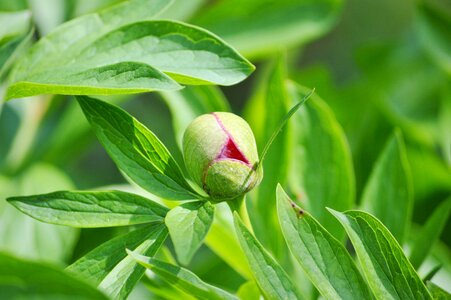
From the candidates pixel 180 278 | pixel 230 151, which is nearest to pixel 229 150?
pixel 230 151

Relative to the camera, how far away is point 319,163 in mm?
876

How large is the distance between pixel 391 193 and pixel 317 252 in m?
0.27

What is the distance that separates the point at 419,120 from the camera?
1284 mm

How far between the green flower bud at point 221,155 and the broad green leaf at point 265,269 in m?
0.04

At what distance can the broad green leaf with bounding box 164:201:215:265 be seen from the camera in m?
0.49

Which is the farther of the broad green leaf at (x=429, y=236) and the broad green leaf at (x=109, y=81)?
the broad green leaf at (x=429, y=236)

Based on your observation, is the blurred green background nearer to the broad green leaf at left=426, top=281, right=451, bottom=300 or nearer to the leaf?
the broad green leaf at left=426, top=281, right=451, bottom=300

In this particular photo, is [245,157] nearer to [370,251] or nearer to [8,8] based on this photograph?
[370,251]

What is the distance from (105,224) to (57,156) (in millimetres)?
767

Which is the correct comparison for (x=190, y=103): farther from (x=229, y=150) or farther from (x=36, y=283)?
(x=36, y=283)

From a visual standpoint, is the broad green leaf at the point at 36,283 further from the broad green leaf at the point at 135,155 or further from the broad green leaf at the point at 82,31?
the broad green leaf at the point at 82,31

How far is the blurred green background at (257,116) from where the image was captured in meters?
1.06

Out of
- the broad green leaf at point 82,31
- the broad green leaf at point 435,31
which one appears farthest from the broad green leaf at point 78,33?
the broad green leaf at point 435,31

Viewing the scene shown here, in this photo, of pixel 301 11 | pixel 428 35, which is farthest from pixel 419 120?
pixel 301 11
